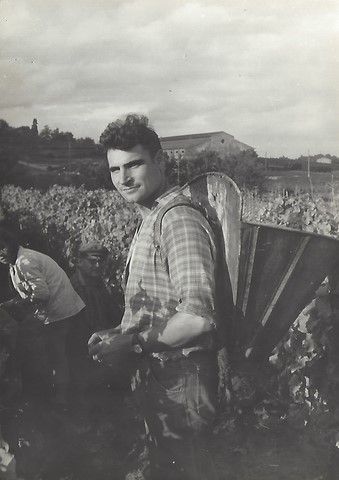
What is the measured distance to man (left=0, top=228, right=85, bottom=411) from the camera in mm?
2986

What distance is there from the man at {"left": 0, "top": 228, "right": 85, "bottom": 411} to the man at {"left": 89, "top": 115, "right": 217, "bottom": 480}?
0.78 feet

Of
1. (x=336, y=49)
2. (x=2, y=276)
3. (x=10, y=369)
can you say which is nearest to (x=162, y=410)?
(x=10, y=369)

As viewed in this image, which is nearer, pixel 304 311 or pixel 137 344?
pixel 137 344

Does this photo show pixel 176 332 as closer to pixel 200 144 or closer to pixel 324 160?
pixel 200 144

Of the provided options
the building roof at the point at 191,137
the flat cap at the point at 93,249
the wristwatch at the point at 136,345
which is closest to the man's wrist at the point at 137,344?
the wristwatch at the point at 136,345

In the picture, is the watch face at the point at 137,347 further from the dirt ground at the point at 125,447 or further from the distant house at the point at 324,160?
the distant house at the point at 324,160

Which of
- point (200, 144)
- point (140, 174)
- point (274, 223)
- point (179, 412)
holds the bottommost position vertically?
point (179, 412)

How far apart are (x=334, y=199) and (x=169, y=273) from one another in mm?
1065

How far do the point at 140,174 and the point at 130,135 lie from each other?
21cm

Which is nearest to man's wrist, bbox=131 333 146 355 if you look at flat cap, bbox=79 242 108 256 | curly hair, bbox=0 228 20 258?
flat cap, bbox=79 242 108 256

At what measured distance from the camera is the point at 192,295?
2.54 metres

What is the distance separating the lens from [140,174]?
279cm

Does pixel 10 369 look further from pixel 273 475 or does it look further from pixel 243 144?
pixel 243 144

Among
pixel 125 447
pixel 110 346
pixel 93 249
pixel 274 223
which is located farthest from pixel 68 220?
pixel 125 447
